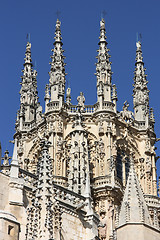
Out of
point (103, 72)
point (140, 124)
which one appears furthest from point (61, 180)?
point (103, 72)

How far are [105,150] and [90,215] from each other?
14.9 metres

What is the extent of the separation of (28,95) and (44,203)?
86.0ft

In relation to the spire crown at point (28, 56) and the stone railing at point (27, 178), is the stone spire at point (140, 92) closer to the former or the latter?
the spire crown at point (28, 56)

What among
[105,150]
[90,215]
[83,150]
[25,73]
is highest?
[25,73]

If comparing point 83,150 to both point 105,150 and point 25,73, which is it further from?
point 25,73

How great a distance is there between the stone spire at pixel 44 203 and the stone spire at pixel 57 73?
20.4 meters

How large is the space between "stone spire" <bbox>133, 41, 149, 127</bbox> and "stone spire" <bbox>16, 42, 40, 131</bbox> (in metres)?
6.67

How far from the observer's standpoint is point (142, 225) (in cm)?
2564

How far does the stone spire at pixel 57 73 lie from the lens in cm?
4812

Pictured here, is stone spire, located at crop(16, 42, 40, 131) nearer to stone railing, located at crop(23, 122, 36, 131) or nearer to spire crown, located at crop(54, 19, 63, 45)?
stone railing, located at crop(23, 122, 36, 131)

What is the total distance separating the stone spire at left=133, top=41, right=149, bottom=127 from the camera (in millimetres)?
50812

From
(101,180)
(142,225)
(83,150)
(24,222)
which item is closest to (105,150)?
(101,180)

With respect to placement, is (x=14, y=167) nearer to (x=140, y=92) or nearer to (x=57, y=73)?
(x=57, y=73)

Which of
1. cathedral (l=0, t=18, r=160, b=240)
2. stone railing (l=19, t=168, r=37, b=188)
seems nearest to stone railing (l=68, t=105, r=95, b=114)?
cathedral (l=0, t=18, r=160, b=240)
